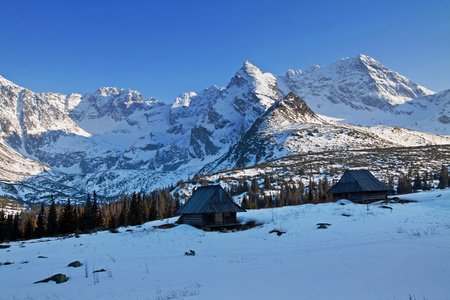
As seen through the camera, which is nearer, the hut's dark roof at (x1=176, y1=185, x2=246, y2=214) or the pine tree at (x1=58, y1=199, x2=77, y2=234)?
the hut's dark roof at (x1=176, y1=185, x2=246, y2=214)

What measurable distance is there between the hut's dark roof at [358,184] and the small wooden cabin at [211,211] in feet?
78.7

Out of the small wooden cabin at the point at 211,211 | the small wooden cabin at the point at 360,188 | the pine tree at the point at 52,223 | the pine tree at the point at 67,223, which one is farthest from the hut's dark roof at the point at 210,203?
the pine tree at the point at 52,223

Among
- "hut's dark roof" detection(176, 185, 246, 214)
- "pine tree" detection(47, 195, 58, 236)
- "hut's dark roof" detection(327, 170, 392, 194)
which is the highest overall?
"hut's dark roof" detection(327, 170, 392, 194)

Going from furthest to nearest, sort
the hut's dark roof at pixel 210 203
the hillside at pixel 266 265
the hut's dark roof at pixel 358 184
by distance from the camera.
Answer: the hut's dark roof at pixel 358 184 → the hut's dark roof at pixel 210 203 → the hillside at pixel 266 265

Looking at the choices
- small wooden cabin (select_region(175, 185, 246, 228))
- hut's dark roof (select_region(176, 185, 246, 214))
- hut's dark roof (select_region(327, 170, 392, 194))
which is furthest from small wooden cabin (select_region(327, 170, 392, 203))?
small wooden cabin (select_region(175, 185, 246, 228))

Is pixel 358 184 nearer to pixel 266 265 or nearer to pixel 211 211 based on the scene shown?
pixel 211 211

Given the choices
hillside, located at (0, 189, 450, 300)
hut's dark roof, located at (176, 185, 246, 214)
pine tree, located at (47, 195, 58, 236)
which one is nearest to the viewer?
hillside, located at (0, 189, 450, 300)

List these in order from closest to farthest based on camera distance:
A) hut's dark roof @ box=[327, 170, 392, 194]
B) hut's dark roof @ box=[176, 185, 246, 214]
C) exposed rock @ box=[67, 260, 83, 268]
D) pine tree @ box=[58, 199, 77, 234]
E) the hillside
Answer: the hillside < exposed rock @ box=[67, 260, 83, 268] < hut's dark roof @ box=[176, 185, 246, 214] < hut's dark roof @ box=[327, 170, 392, 194] < pine tree @ box=[58, 199, 77, 234]

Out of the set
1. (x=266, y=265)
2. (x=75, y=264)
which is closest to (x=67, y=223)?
(x=75, y=264)

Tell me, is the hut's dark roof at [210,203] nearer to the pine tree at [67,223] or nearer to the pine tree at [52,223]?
the pine tree at [67,223]

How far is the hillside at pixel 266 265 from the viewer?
11.7 m

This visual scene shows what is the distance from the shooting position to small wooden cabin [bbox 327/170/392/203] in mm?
57562

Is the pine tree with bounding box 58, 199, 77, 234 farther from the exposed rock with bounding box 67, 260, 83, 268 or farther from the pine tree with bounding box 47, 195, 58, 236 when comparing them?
the exposed rock with bounding box 67, 260, 83, 268

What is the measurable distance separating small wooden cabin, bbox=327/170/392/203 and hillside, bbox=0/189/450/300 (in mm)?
27057
